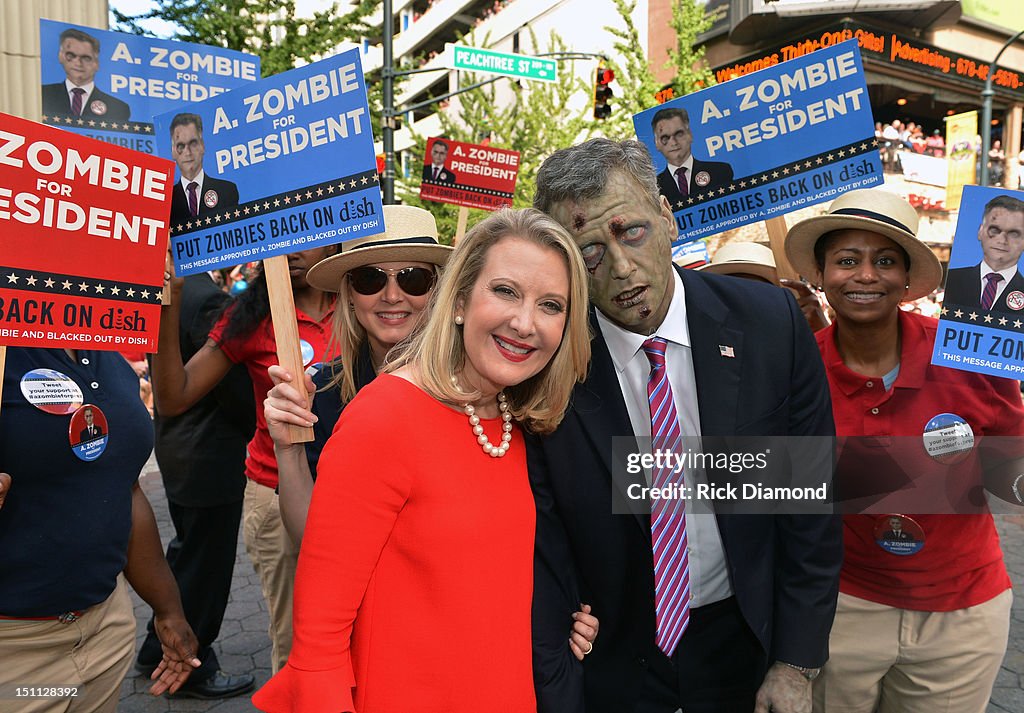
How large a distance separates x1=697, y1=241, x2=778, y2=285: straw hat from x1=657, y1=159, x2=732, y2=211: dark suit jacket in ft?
1.93

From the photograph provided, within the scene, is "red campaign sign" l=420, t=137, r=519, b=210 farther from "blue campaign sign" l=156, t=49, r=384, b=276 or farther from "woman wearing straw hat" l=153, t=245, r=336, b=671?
"blue campaign sign" l=156, t=49, r=384, b=276

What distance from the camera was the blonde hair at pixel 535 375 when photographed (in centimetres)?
174

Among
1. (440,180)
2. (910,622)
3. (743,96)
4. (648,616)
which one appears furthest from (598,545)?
(440,180)

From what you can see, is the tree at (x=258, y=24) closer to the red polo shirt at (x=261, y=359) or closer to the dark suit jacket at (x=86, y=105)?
the dark suit jacket at (x=86, y=105)

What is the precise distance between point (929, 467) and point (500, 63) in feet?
29.5

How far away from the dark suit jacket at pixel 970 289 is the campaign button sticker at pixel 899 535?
70 cm

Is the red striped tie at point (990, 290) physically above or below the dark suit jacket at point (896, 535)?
above

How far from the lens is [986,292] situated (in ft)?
7.55

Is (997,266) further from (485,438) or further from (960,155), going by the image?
(960,155)

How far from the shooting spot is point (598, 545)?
1.98m

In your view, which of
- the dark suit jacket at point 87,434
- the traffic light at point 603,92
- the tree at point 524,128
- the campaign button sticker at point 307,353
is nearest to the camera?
the dark suit jacket at point 87,434

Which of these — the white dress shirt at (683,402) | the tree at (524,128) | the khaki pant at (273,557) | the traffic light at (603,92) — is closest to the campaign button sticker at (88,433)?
the khaki pant at (273,557)

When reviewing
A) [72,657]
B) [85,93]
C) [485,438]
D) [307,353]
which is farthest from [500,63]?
[72,657]

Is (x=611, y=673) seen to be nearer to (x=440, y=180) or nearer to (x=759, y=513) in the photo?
(x=759, y=513)
